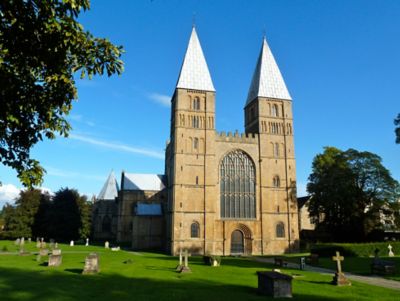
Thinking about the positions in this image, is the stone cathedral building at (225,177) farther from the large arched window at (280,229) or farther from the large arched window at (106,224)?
the large arched window at (106,224)

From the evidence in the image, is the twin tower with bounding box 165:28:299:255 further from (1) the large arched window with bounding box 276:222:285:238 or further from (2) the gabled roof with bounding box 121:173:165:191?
(2) the gabled roof with bounding box 121:173:165:191

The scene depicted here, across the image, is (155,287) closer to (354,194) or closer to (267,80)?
(354,194)

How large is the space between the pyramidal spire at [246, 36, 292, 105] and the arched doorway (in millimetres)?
17872

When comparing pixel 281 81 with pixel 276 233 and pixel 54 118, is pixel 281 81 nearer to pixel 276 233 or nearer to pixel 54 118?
pixel 276 233

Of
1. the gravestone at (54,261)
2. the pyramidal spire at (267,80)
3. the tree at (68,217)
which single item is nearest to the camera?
the gravestone at (54,261)

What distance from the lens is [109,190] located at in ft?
223

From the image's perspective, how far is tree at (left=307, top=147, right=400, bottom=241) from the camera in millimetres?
41938

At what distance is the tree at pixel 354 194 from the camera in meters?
41.9

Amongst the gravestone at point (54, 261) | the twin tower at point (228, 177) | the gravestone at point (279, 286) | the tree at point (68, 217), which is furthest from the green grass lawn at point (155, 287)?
the tree at point (68, 217)

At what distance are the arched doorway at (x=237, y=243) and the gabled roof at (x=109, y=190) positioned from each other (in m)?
31.9

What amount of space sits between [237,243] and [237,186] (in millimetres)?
6837

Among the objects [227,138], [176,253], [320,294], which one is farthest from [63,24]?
[227,138]

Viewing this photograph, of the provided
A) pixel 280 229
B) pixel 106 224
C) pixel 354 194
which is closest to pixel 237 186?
→ pixel 280 229

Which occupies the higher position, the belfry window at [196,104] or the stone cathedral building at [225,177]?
the belfry window at [196,104]
